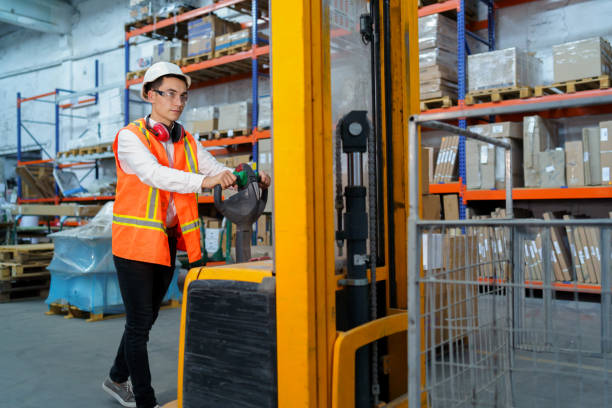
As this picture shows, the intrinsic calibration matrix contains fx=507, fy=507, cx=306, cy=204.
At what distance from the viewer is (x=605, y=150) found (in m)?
5.39

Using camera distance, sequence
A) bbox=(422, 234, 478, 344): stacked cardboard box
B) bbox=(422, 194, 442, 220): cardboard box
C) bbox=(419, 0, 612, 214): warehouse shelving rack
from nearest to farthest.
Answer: bbox=(422, 234, 478, 344): stacked cardboard box
bbox=(422, 194, 442, 220): cardboard box
bbox=(419, 0, 612, 214): warehouse shelving rack

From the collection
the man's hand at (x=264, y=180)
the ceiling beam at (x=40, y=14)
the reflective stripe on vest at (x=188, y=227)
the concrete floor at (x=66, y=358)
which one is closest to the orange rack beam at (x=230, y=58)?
the concrete floor at (x=66, y=358)

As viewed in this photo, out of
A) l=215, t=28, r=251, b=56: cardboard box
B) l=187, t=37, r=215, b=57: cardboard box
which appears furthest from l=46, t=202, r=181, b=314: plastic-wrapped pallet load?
l=187, t=37, r=215, b=57: cardboard box

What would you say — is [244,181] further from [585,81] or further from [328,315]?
[585,81]

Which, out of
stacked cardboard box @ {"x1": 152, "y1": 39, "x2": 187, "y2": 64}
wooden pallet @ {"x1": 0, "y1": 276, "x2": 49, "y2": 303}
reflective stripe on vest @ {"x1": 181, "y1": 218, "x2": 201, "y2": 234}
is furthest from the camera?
stacked cardboard box @ {"x1": 152, "y1": 39, "x2": 187, "y2": 64}

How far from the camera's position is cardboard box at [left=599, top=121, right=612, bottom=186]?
5344 millimetres

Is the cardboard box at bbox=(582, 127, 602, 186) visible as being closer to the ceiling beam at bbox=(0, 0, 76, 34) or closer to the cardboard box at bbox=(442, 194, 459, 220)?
the cardboard box at bbox=(442, 194, 459, 220)

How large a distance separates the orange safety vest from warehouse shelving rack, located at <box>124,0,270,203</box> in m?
5.56

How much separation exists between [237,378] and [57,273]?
4.57 meters

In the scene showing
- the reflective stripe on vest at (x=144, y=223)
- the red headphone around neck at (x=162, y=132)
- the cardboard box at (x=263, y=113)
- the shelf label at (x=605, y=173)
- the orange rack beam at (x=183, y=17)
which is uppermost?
the orange rack beam at (x=183, y=17)

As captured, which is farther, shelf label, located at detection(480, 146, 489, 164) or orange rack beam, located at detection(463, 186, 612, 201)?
shelf label, located at detection(480, 146, 489, 164)

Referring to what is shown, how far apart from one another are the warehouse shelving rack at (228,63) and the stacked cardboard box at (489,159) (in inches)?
128

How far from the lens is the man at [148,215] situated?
2.46 metres

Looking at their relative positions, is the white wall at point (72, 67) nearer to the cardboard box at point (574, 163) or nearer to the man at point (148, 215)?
the cardboard box at point (574, 163)
